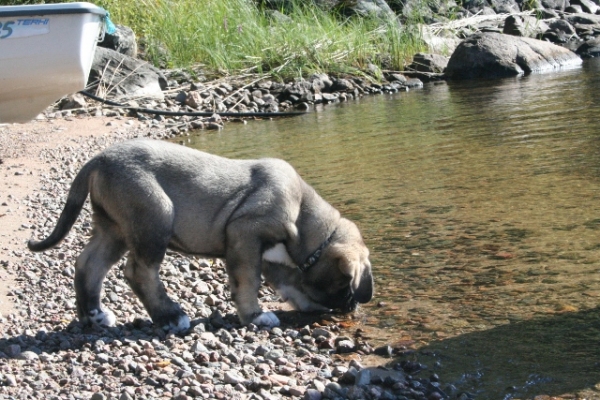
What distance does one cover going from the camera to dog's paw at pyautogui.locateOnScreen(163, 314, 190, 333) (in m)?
6.02

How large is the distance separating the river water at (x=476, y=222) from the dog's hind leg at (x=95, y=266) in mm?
1818

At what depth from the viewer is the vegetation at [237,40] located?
20.6 metres

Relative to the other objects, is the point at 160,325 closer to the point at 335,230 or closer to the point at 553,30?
the point at 335,230

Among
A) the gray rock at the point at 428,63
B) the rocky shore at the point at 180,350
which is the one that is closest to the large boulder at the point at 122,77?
A: the gray rock at the point at 428,63

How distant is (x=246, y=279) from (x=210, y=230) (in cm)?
41

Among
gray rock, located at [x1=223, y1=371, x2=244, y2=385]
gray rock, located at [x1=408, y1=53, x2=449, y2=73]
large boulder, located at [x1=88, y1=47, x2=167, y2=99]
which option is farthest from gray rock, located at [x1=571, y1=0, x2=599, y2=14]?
gray rock, located at [x1=223, y1=371, x2=244, y2=385]

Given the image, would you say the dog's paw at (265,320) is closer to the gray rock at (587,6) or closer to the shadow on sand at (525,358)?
the shadow on sand at (525,358)

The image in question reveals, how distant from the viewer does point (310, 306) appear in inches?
269

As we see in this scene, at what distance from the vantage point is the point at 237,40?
68.2ft

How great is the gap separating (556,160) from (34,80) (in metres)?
6.15

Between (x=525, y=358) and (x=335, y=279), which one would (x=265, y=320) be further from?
(x=525, y=358)

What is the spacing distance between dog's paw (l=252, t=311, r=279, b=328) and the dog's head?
18.8 inches

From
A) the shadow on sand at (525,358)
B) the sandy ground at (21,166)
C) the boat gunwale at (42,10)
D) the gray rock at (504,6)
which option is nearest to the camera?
the shadow on sand at (525,358)

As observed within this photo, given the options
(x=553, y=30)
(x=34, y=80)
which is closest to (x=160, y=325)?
(x=34, y=80)
